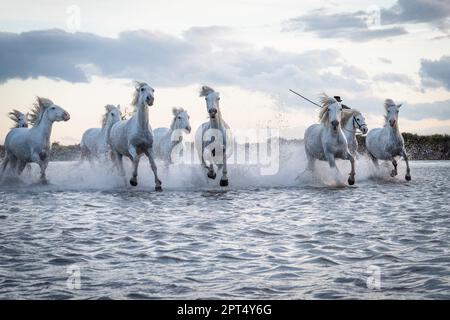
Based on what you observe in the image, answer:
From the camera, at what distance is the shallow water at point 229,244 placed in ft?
18.6

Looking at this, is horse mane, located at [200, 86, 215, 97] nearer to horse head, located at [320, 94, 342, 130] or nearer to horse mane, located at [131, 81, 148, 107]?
horse mane, located at [131, 81, 148, 107]

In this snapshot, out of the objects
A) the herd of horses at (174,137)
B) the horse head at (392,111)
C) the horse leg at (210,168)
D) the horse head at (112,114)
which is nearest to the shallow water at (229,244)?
the horse leg at (210,168)

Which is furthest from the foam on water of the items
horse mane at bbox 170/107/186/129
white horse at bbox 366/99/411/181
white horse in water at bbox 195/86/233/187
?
horse mane at bbox 170/107/186/129

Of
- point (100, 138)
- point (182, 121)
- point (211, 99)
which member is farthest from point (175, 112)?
point (211, 99)

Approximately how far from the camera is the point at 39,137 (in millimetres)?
17922

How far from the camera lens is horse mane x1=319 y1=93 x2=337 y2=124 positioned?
16.8 meters

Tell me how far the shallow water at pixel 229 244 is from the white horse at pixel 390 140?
4232 mm

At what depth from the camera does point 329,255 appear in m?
7.10

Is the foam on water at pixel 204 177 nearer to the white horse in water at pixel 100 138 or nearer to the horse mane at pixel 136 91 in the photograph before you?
the white horse in water at pixel 100 138

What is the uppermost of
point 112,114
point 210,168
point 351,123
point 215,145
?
point 112,114

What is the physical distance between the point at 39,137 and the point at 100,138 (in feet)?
9.88

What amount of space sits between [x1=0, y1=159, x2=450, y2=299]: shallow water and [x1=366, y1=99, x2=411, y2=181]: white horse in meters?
4.23

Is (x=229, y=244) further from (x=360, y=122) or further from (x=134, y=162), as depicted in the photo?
(x=360, y=122)
